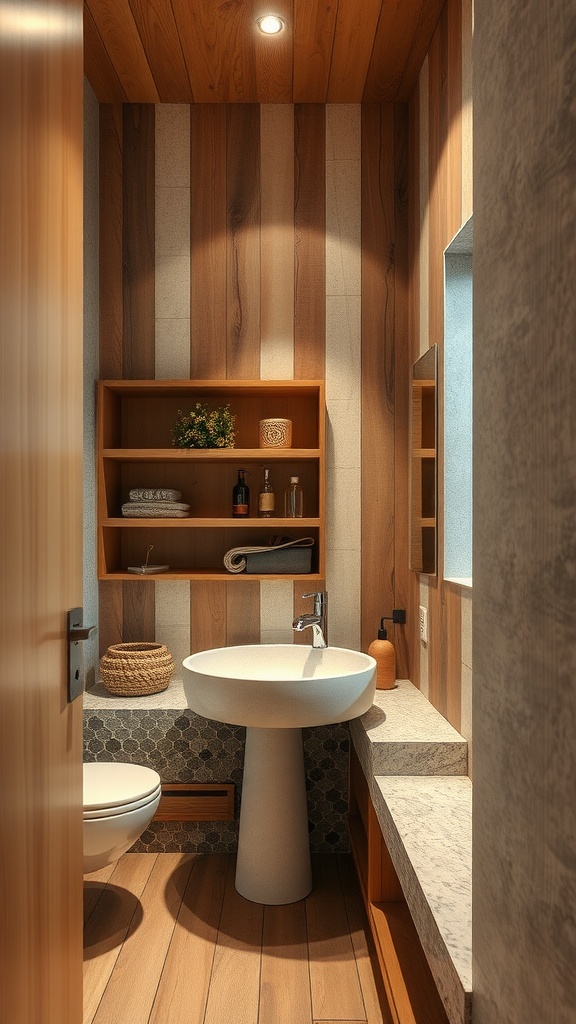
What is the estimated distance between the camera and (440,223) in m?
2.33

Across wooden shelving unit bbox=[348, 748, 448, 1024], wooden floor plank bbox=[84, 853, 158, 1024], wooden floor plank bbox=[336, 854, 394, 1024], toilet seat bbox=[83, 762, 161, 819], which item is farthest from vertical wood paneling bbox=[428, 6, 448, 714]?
wooden floor plank bbox=[84, 853, 158, 1024]

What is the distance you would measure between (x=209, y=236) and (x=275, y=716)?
185 centimetres

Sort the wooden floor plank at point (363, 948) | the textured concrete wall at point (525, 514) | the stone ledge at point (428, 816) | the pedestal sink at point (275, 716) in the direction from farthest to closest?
the pedestal sink at point (275, 716) < the wooden floor plank at point (363, 948) < the stone ledge at point (428, 816) < the textured concrete wall at point (525, 514)

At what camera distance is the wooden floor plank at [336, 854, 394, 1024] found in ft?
5.90

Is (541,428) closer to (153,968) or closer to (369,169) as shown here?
(153,968)

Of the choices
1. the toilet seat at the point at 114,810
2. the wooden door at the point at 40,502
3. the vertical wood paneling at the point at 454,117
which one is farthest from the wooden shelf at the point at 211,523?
the wooden door at the point at 40,502

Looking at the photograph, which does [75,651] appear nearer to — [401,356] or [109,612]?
[109,612]

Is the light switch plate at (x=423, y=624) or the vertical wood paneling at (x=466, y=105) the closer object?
the vertical wood paneling at (x=466, y=105)

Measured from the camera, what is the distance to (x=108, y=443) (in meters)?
2.80

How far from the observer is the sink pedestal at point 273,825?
91.4 inches

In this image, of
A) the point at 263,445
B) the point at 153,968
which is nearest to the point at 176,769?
the point at 153,968

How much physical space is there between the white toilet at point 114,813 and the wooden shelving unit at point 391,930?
0.66m

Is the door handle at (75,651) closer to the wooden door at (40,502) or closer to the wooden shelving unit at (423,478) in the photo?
the wooden door at (40,502)

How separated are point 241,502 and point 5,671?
2.00 meters
